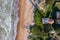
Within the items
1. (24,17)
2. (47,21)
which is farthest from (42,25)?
(24,17)

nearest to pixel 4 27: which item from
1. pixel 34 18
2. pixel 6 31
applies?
pixel 6 31

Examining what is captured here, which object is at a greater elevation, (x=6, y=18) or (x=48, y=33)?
(x=6, y=18)

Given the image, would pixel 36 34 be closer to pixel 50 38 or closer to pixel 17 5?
pixel 50 38

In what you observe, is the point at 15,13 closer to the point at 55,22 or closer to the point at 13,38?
the point at 13,38

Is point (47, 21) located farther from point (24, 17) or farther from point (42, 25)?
point (24, 17)

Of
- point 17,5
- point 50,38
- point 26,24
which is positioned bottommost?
point 50,38

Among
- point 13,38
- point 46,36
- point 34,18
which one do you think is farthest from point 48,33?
point 13,38
